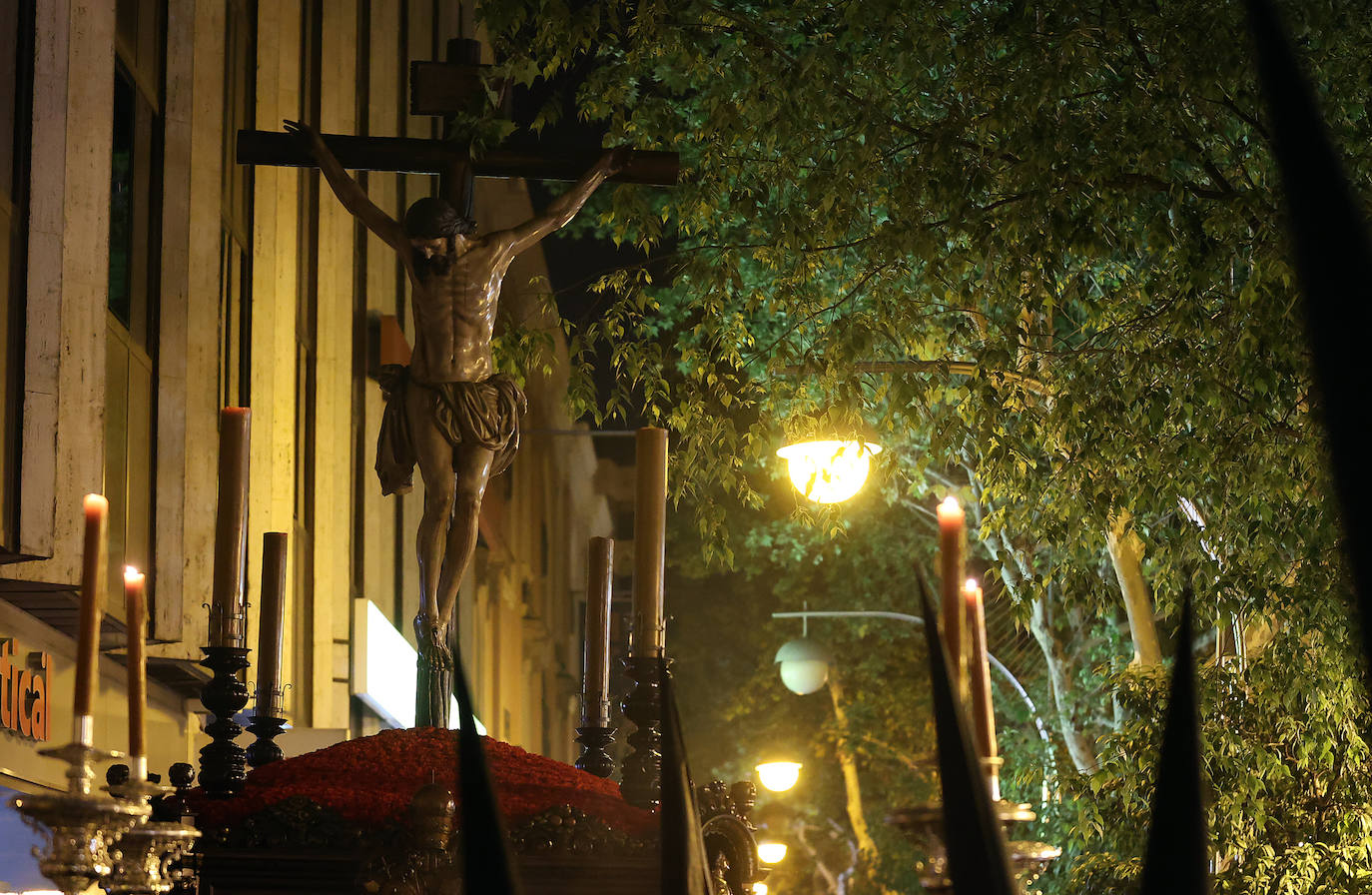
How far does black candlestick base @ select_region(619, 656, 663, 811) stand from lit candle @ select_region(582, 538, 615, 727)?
3.36 ft

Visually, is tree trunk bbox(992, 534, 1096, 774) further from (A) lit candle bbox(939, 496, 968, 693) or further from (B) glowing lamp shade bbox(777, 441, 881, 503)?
(A) lit candle bbox(939, 496, 968, 693)

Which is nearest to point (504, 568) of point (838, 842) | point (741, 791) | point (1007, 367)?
point (838, 842)

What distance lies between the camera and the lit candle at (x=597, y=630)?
4.84 m

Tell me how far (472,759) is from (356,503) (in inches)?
574

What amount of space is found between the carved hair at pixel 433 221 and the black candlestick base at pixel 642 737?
1.64 m

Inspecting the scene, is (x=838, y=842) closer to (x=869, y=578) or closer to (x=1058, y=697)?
(x=869, y=578)

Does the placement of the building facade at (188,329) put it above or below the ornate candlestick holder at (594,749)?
above

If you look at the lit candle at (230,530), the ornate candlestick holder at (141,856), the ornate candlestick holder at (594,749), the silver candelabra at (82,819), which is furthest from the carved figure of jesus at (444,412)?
the silver candelabra at (82,819)

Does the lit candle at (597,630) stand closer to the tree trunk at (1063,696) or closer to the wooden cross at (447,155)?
the wooden cross at (447,155)

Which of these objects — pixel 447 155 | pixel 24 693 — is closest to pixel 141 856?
pixel 447 155

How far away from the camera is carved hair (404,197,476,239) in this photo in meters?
4.71

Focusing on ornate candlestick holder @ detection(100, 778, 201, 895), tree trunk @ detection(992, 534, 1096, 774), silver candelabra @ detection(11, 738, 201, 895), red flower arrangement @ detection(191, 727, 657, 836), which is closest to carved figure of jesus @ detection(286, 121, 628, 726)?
red flower arrangement @ detection(191, 727, 657, 836)

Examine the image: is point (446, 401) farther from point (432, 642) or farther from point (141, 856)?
point (141, 856)

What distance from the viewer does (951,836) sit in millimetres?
820
